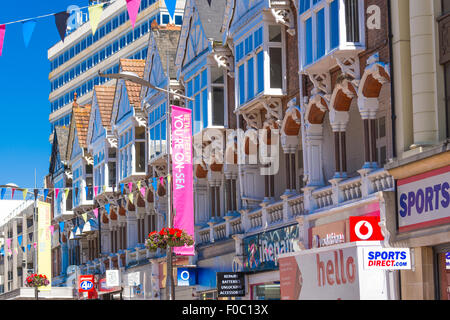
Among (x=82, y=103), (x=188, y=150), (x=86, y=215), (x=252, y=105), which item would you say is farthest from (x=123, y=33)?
(x=252, y=105)

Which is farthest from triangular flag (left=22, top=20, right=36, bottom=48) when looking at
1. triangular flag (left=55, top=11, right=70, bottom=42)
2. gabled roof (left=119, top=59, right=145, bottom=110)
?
gabled roof (left=119, top=59, right=145, bottom=110)

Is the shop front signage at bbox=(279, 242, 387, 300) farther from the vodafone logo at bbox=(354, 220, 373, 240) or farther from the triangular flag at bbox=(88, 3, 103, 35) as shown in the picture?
the triangular flag at bbox=(88, 3, 103, 35)

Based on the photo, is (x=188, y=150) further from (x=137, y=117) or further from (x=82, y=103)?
(x=82, y=103)

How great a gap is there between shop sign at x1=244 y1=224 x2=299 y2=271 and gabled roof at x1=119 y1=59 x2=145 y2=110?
1837 centimetres

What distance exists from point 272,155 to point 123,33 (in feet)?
149

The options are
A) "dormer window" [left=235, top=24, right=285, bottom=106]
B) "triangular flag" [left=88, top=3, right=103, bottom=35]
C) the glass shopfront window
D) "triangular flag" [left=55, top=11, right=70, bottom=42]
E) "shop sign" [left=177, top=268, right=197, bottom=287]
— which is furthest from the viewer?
"shop sign" [left=177, top=268, right=197, bottom=287]

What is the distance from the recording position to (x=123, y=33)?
77062 mm

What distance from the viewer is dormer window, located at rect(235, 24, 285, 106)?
31594 mm

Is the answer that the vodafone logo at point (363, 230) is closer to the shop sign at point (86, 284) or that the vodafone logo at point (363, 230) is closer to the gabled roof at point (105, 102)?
the shop sign at point (86, 284)

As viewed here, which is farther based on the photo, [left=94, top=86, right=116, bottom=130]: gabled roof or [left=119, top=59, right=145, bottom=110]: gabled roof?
[left=94, top=86, right=116, bottom=130]: gabled roof

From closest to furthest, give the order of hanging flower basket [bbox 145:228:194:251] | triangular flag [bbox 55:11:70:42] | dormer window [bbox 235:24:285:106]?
triangular flag [bbox 55:11:70:42], hanging flower basket [bbox 145:228:194:251], dormer window [bbox 235:24:285:106]

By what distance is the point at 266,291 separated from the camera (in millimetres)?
32469

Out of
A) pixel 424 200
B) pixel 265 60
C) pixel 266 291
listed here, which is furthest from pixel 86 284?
pixel 424 200

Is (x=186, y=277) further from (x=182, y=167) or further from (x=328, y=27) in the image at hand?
(x=328, y=27)
